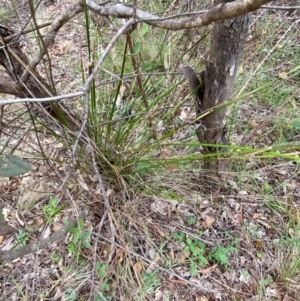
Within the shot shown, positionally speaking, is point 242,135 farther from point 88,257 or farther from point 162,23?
point 162,23

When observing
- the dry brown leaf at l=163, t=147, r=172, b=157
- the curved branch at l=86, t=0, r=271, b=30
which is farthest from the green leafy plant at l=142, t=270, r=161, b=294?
the curved branch at l=86, t=0, r=271, b=30

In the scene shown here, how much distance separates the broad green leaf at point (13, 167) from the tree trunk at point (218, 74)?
0.62 m

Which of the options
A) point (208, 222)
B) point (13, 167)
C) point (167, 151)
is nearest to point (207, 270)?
point (208, 222)

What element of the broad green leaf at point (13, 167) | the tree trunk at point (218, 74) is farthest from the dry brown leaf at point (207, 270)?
the broad green leaf at point (13, 167)

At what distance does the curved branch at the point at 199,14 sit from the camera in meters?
0.48

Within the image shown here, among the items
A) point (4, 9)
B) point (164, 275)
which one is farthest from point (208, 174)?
point (4, 9)

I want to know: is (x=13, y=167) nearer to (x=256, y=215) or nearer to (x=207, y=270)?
(x=207, y=270)

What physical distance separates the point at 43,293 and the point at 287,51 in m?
1.88

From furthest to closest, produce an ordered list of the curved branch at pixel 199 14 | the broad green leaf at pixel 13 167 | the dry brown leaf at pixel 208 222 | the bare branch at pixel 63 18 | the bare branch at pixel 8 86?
the dry brown leaf at pixel 208 222 → the bare branch at pixel 8 86 → the bare branch at pixel 63 18 → the broad green leaf at pixel 13 167 → the curved branch at pixel 199 14

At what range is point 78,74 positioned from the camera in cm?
203

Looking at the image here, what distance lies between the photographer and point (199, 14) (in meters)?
0.62

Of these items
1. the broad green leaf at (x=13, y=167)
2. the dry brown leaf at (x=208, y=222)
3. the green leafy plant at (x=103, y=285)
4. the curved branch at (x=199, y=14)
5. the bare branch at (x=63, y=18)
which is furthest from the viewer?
the dry brown leaf at (x=208, y=222)

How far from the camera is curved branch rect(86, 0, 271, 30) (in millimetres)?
479

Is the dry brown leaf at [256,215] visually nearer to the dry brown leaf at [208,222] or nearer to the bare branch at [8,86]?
the dry brown leaf at [208,222]
